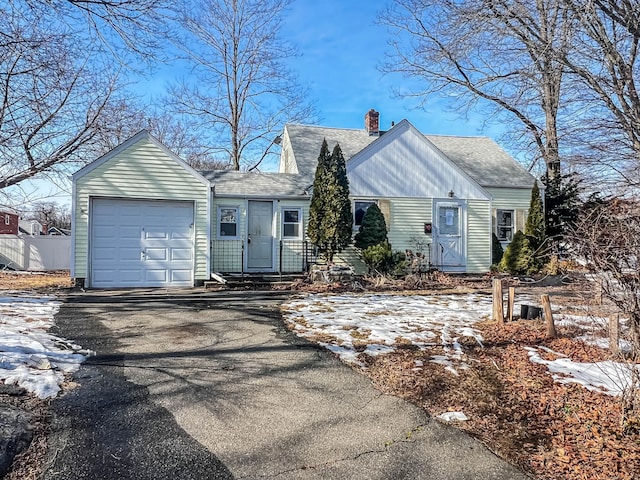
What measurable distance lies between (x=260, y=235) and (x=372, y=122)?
309 inches

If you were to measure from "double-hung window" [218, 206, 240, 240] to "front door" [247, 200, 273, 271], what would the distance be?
16.6 inches

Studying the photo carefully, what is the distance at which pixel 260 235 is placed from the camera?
14.2m

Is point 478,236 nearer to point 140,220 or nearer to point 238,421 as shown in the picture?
point 140,220

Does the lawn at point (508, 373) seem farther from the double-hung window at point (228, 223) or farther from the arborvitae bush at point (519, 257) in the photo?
the arborvitae bush at point (519, 257)

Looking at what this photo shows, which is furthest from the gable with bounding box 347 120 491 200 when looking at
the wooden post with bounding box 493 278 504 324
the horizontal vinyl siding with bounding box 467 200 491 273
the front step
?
the wooden post with bounding box 493 278 504 324

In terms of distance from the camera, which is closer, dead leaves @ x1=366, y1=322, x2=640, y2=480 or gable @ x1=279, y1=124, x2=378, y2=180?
dead leaves @ x1=366, y1=322, x2=640, y2=480

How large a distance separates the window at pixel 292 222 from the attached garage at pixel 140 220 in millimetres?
2962

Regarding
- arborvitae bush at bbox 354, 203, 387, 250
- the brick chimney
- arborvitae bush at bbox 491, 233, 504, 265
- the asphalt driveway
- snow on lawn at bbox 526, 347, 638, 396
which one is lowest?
the asphalt driveway

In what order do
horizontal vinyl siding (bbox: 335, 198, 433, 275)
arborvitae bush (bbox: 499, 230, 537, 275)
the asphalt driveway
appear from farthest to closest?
1. horizontal vinyl siding (bbox: 335, 198, 433, 275)
2. arborvitae bush (bbox: 499, 230, 537, 275)
3. the asphalt driveway

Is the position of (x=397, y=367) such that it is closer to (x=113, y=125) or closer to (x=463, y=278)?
(x=463, y=278)

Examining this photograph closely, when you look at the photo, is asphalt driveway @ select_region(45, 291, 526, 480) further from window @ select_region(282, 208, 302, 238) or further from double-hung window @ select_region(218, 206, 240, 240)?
window @ select_region(282, 208, 302, 238)

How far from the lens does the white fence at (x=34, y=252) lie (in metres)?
19.7

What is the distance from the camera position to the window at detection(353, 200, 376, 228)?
14.7 m

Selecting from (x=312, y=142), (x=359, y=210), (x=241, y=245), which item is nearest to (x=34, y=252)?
(x=241, y=245)
